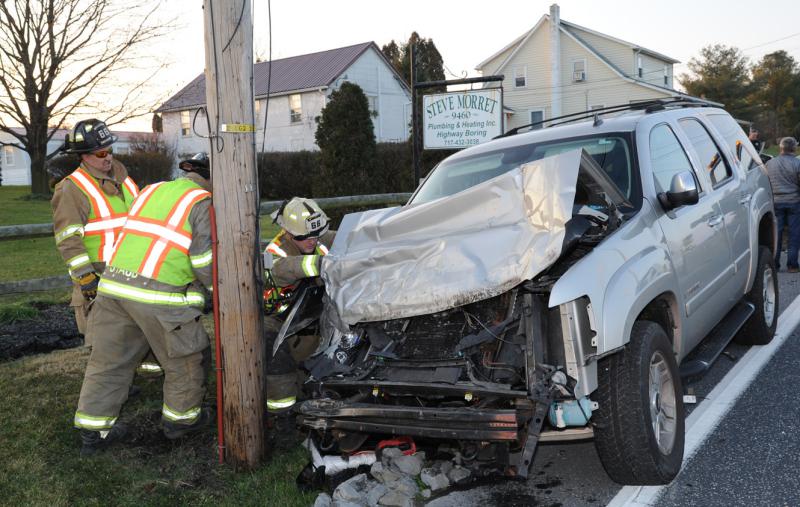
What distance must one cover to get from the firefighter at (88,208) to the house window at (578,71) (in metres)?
38.2

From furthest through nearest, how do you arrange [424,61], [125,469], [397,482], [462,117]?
[424,61] < [462,117] < [125,469] < [397,482]

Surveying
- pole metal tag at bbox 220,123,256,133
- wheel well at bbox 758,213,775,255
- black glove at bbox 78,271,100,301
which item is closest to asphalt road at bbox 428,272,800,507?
wheel well at bbox 758,213,775,255

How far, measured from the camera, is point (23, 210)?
23047 millimetres

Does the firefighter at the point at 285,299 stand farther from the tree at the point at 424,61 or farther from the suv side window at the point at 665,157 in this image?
the tree at the point at 424,61

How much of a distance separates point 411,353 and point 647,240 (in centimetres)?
142

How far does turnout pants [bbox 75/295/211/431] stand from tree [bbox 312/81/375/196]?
18212 mm

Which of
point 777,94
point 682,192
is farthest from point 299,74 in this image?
point 777,94

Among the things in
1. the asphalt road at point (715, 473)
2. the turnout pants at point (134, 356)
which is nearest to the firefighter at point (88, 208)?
the turnout pants at point (134, 356)

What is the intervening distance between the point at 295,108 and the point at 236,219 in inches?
1362

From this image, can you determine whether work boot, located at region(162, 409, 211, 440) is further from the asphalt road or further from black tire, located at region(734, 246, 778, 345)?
black tire, located at region(734, 246, 778, 345)

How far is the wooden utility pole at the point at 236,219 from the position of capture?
4.06 m

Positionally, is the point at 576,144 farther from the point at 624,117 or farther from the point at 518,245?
the point at 518,245

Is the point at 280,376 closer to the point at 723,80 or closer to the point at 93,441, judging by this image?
the point at 93,441

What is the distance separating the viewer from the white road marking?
3652mm
